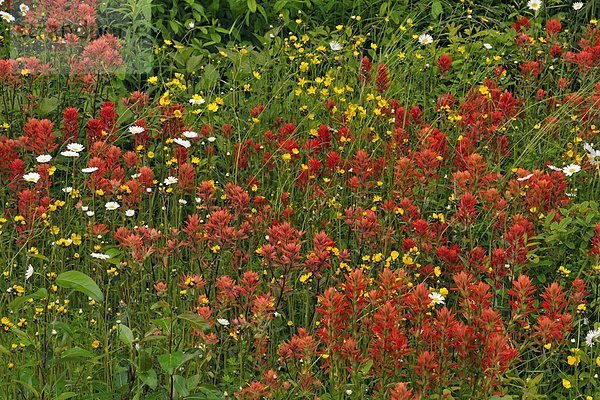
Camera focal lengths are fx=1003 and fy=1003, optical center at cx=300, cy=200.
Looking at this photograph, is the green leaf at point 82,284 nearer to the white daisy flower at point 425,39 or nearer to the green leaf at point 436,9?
the white daisy flower at point 425,39

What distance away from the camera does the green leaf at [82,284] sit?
296 cm

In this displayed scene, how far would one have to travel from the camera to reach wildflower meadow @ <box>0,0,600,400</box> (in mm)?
3080

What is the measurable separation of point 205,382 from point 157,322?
1.41 ft

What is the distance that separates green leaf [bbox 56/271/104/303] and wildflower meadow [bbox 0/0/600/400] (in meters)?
0.02

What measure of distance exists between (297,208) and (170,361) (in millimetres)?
1699

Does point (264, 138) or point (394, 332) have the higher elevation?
point (394, 332)

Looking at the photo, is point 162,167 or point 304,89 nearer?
point 162,167

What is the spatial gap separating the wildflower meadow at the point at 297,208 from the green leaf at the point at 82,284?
0.02m

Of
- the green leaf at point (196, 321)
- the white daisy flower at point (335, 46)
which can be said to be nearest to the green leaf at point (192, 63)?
the white daisy flower at point (335, 46)

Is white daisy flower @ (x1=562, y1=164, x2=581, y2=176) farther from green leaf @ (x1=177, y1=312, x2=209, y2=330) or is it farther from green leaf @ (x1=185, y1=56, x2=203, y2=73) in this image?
green leaf @ (x1=185, y1=56, x2=203, y2=73)

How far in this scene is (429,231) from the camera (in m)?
3.83

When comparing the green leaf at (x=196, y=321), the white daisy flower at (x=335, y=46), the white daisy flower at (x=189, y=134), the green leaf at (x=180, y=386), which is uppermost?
the green leaf at (x=196, y=321)

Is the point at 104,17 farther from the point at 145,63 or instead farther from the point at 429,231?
the point at 429,231

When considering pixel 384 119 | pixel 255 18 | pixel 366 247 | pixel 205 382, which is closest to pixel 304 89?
pixel 384 119
